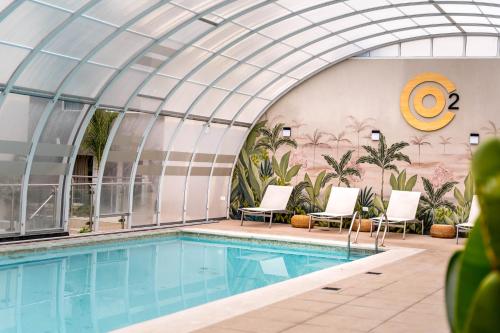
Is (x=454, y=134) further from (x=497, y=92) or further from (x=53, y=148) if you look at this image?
(x=53, y=148)

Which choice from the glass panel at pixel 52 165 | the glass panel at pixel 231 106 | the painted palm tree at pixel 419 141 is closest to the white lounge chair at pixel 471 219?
the painted palm tree at pixel 419 141

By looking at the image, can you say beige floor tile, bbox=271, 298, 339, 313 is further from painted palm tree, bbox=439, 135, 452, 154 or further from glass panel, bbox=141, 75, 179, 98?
painted palm tree, bbox=439, 135, 452, 154

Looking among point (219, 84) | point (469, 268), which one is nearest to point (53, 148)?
point (219, 84)

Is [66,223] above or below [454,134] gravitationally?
below

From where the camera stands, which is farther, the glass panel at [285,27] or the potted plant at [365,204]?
the potted plant at [365,204]

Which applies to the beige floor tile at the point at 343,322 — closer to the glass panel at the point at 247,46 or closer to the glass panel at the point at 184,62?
the glass panel at the point at 184,62

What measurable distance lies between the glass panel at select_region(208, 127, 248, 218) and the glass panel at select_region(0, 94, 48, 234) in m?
6.87

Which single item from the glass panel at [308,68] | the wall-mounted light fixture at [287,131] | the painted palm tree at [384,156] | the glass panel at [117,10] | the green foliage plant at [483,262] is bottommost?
the green foliage plant at [483,262]

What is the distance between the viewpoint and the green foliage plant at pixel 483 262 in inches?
46.3

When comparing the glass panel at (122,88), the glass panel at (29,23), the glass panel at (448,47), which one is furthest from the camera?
the glass panel at (448,47)

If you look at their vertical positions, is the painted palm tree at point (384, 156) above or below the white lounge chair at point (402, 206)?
above

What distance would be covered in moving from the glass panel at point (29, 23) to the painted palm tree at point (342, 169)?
956cm

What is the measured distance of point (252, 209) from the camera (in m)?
18.7

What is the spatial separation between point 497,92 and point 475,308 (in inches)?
694
